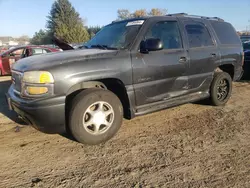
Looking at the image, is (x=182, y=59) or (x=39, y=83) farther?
(x=182, y=59)

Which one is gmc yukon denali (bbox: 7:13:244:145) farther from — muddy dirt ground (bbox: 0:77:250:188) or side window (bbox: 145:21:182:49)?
muddy dirt ground (bbox: 0:77:250:188)

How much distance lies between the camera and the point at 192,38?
450cm

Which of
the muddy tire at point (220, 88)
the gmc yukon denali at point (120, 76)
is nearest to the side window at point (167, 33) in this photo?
the gmc yukon denali at point (120, 76)

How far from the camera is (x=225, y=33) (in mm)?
5238

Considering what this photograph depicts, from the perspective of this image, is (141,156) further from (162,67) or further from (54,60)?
(54,60)

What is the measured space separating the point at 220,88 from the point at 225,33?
47.4 inches

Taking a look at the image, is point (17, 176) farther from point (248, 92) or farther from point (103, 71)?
point (248, 92)

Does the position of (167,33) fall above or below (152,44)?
above

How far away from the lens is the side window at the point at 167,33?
406cm

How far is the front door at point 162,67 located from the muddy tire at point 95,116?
455mm

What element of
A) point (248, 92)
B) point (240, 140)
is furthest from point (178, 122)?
point (248, 92)

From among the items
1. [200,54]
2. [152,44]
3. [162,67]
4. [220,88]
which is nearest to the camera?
[152,44]

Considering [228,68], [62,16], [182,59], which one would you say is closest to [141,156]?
[182,59]

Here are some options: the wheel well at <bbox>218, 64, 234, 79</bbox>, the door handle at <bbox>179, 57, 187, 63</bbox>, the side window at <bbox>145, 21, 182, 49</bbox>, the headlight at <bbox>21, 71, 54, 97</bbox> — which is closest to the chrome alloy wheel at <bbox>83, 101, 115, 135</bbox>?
the headlight at <bbox>21, 71, 54, 97</bbox>
